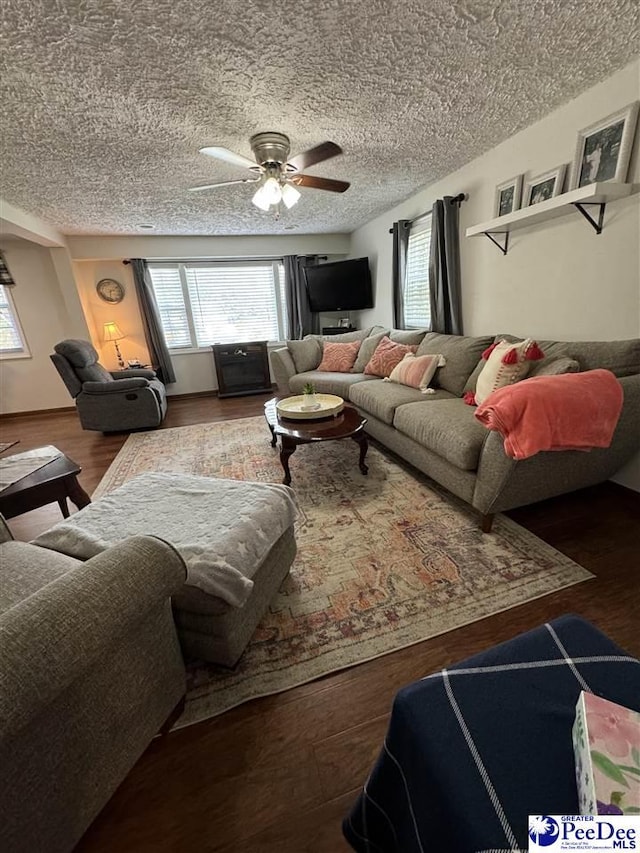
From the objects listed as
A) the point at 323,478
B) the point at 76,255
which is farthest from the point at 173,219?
the point at 323,478

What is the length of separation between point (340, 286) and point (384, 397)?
2.89 meters

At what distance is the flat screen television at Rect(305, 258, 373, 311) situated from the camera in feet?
15.9

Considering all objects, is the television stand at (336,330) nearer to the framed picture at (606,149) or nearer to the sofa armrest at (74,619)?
the framed picture at (606,149)

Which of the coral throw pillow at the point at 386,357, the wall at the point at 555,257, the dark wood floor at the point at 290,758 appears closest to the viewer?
the dark wood floor at the point at 290,758

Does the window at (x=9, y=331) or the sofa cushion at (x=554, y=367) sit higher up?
the window at (x=9, y=331)

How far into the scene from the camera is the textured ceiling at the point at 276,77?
136 cm

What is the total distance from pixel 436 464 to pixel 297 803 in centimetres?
165

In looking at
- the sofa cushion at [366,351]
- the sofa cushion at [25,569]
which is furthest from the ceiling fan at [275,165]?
the sofa cushion at [25,569]

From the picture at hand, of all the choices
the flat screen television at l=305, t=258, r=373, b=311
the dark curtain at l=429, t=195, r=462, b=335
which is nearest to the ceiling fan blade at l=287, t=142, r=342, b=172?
the dark curtain at l=429, t=195, r=462, b=335

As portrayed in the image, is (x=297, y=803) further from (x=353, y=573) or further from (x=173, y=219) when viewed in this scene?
(x=173, y=219)

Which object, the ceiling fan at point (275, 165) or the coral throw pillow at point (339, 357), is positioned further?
the coral throw pillow at point (339, 357)

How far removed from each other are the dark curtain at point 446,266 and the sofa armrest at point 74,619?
3.26 metres

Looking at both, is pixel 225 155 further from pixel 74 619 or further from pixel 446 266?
pixel 74 619

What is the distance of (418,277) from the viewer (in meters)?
3.96
